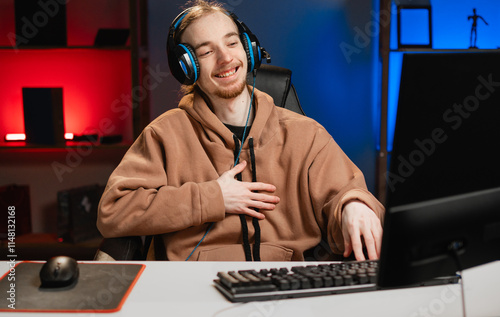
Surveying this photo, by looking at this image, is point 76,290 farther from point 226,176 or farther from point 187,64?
point 187,64

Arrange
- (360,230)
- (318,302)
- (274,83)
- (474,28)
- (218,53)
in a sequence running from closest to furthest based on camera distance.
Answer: (318,302), (360,230), (218,53), (274,83), (474,28)

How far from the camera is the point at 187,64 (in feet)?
4.74

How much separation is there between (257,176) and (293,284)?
67cm

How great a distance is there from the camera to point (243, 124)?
1.55 m

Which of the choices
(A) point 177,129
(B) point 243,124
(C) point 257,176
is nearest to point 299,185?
(C) point 257,176

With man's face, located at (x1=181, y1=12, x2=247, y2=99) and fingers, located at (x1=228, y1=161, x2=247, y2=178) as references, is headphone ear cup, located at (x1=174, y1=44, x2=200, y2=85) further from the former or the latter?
fingers, located at (x1=228, y1=161, x2=247, y2=178)

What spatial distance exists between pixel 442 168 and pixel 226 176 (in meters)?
Result: 0.80

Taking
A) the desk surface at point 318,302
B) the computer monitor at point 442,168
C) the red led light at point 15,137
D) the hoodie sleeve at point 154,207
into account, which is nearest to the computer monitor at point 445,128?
the computer monitor at point 442,168

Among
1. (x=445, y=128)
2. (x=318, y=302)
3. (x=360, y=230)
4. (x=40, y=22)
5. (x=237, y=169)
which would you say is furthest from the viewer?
(x=40, y=22)

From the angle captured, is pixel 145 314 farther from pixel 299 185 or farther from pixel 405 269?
pixel 299 185

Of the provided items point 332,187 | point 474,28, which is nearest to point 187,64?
point 332,187

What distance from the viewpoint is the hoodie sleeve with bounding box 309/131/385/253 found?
1.27m

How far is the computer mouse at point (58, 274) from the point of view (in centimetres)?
86

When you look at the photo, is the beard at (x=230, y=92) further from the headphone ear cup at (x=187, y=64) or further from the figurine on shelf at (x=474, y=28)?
the figurine on shelf at (x=474, y=28)
